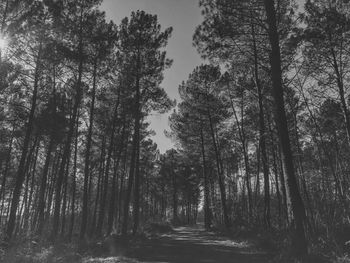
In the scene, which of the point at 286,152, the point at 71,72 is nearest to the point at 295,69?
the point at 286,152

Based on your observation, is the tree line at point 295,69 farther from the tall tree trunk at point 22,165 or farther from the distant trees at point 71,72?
the tall tree trunk at point 22,165

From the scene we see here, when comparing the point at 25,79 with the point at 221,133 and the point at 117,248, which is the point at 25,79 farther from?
the point at 221,133

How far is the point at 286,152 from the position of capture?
10117mm

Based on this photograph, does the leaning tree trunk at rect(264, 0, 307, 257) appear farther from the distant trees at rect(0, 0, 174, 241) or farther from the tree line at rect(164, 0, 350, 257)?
the distant trees at rect(0, 0, 174, 241)

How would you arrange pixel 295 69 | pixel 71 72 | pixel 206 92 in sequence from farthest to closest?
pixel 206 92 → pixel 71 72 → pixel 295 69

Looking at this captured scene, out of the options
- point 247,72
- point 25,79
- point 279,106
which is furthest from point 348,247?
point 25,79

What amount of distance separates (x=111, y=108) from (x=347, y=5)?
17.6m

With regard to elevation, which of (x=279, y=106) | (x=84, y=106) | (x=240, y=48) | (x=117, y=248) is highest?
(x=84, y=106)

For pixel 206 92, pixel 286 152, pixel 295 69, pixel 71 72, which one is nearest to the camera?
pixel 286 152

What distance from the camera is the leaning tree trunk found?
370 inches

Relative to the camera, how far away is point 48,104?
20047 millimetres

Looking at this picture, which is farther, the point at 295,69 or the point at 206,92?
the point at 206,92

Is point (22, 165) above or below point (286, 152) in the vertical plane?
above

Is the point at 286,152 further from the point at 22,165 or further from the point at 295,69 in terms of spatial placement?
the point at 22,165
